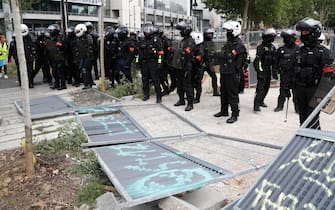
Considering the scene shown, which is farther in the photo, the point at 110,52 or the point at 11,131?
the point at 110,52

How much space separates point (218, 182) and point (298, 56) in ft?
7.42

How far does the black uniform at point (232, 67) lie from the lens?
7012mm

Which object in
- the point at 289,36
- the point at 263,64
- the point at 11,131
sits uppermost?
the point at 289,36

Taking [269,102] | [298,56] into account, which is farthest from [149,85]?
[298,56]

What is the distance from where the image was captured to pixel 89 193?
4215 millimetres

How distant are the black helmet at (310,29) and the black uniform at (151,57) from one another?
4181 mm

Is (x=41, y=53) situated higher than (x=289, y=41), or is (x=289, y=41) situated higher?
(x=289, y=41)

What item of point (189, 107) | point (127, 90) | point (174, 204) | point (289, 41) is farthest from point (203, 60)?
point (174, 204)

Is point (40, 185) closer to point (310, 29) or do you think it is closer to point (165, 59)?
point (310, 29)

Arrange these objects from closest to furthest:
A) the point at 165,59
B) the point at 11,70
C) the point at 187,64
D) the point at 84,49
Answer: the point at 187,64 → the point at 165,59 → the point at 84,49 → the point at 11,70

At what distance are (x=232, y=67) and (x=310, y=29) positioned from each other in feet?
7.61

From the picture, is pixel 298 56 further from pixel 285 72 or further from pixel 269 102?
pixel 269 102

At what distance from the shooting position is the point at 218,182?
4223 mm

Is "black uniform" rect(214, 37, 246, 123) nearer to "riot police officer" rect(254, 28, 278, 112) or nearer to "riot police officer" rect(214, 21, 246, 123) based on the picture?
"riot police officer" rect(214, 21, 246, 123)
